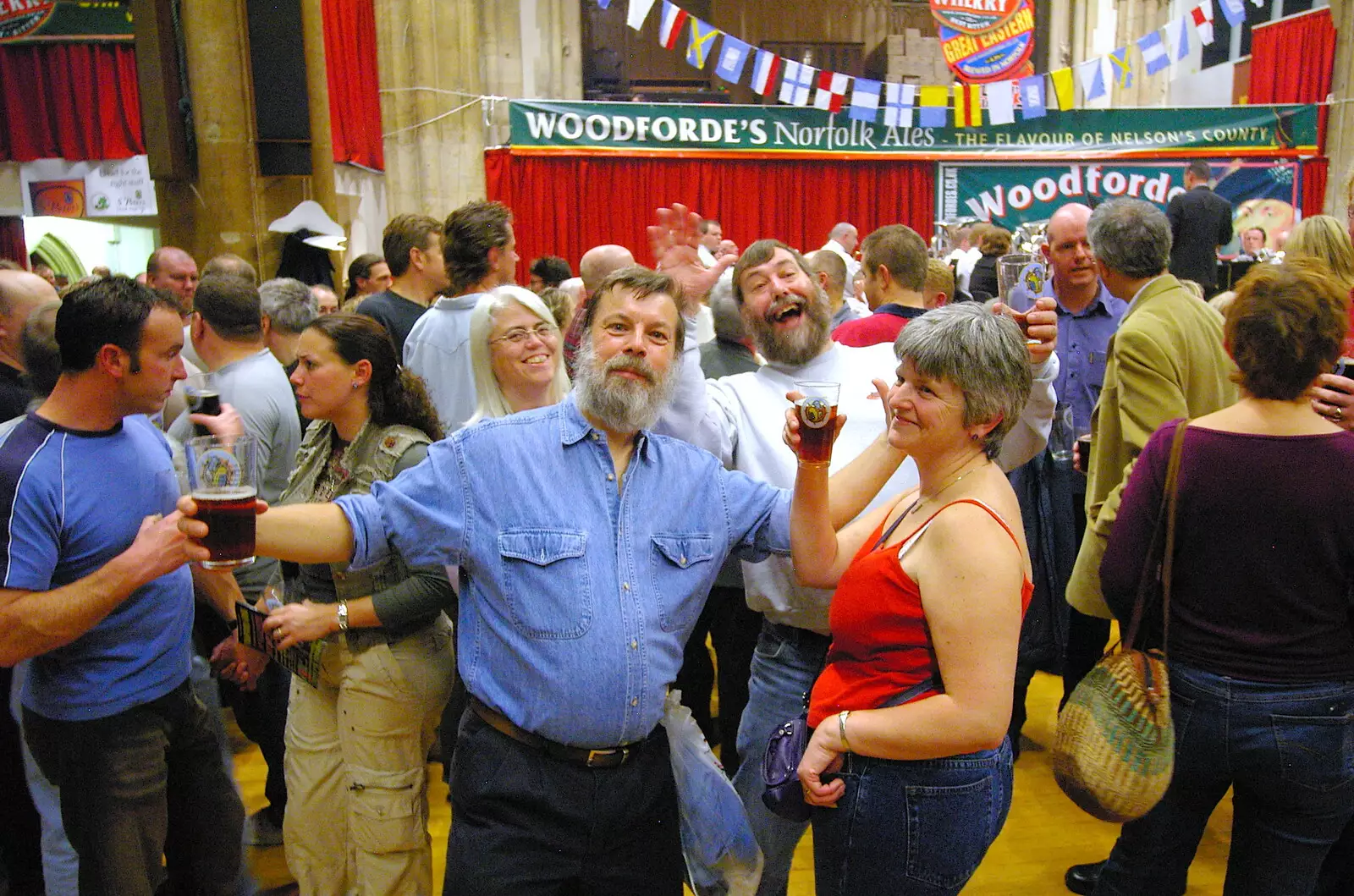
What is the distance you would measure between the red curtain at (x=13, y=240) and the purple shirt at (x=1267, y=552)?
1112cm

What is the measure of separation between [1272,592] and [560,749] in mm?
1418

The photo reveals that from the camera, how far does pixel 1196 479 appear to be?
79.1 inches

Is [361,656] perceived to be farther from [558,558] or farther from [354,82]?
[354,82]

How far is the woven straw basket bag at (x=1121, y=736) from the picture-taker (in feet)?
6.26

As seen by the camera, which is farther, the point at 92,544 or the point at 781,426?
the point at 781,426

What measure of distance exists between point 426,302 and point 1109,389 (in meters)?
2.91

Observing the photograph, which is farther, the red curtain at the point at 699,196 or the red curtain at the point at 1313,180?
the red curtain at the point at 1313,180

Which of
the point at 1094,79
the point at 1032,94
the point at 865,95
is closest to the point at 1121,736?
the point at 865,95

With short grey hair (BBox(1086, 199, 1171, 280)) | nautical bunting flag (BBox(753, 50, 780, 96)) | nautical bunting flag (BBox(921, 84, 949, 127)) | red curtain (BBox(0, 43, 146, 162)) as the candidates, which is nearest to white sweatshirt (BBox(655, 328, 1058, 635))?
short grey hair (BBox(1086, 199, 1171, 280))

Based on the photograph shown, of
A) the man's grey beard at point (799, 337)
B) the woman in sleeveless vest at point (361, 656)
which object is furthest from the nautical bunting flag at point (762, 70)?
the woman in sleeveless vest at point (361, 656)

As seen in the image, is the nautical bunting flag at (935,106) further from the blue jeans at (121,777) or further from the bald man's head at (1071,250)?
the blue jeans at (121,777)

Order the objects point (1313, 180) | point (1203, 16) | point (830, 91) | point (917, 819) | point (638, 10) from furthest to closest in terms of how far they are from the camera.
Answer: point (1313, 180), point (830, 91), point (1203, 16), point (638, 10), point (917, 819)

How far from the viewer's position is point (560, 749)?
1731 millimetres

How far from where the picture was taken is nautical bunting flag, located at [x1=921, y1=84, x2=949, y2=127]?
11.3 metres
